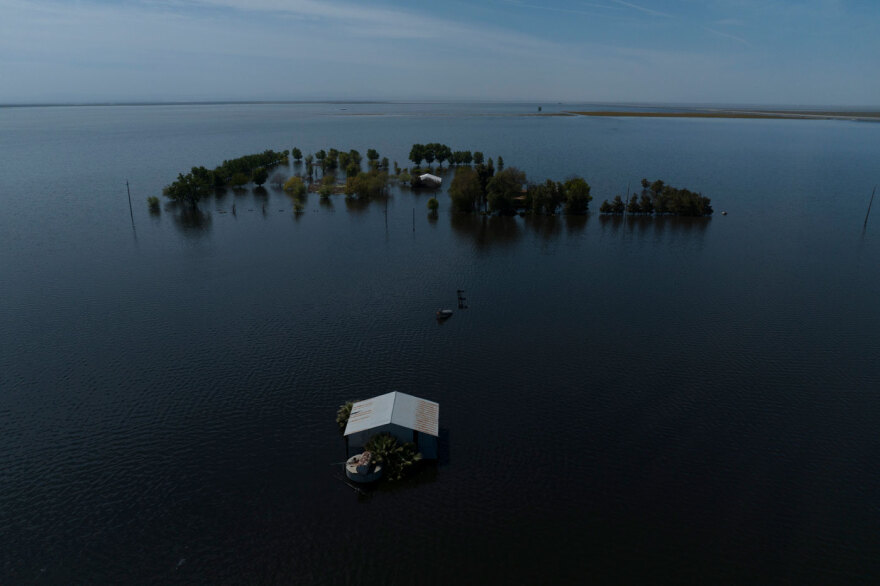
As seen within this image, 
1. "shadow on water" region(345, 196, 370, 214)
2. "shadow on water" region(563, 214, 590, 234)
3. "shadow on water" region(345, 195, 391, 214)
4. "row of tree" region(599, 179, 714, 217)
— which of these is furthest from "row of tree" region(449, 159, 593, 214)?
"shadow on water" region(345, 196, 370, 214)

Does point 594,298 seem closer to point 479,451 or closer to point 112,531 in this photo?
point 479,451

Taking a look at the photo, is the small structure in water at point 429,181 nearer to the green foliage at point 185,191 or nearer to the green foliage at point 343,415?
the green foliage at point 185,191

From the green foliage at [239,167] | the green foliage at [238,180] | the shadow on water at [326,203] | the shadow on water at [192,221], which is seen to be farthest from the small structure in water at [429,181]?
the shadow on water at [192,221]

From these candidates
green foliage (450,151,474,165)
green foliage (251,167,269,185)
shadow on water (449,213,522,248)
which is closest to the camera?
shadow on water (449,213,522,248)

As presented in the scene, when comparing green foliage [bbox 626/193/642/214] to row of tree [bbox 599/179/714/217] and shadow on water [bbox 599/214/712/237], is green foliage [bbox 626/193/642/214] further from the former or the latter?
shadow on water [bbox 599/214/712/237]

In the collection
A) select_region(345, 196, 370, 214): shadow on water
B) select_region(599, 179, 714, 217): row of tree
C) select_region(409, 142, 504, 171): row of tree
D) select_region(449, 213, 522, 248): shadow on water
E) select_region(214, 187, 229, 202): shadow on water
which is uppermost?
select_region(409, 142, 504, 171): row of tree

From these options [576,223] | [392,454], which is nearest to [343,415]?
[392,454]

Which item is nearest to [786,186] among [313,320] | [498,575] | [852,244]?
[852,244]
